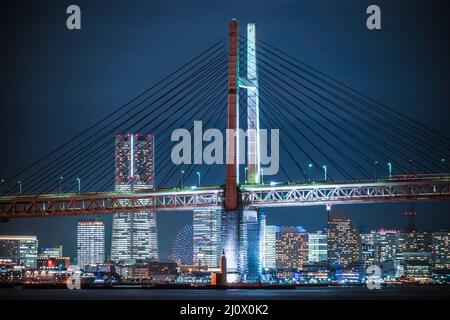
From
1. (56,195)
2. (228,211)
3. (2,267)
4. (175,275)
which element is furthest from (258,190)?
(2,267)

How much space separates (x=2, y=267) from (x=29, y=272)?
7.14 meters

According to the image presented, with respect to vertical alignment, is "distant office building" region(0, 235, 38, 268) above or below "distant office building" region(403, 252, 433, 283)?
above

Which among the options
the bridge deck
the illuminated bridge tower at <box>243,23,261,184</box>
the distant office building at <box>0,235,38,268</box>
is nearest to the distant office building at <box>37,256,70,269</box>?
the distant office building at <box>0,235,38,268</box>

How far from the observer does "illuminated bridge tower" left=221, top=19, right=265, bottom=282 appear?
224ft

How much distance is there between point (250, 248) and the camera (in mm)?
72438

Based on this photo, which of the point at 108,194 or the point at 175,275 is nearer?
the point at 108,194

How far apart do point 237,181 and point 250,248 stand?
597 cm

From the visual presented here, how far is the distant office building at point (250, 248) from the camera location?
69.5m

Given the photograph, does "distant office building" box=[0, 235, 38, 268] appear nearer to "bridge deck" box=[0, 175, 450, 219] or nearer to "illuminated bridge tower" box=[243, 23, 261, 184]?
"bridge deck" box=[0, 175, 450, 219]

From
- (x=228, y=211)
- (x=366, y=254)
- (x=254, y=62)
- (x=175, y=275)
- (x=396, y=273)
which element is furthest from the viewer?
(x=366, y=254)
